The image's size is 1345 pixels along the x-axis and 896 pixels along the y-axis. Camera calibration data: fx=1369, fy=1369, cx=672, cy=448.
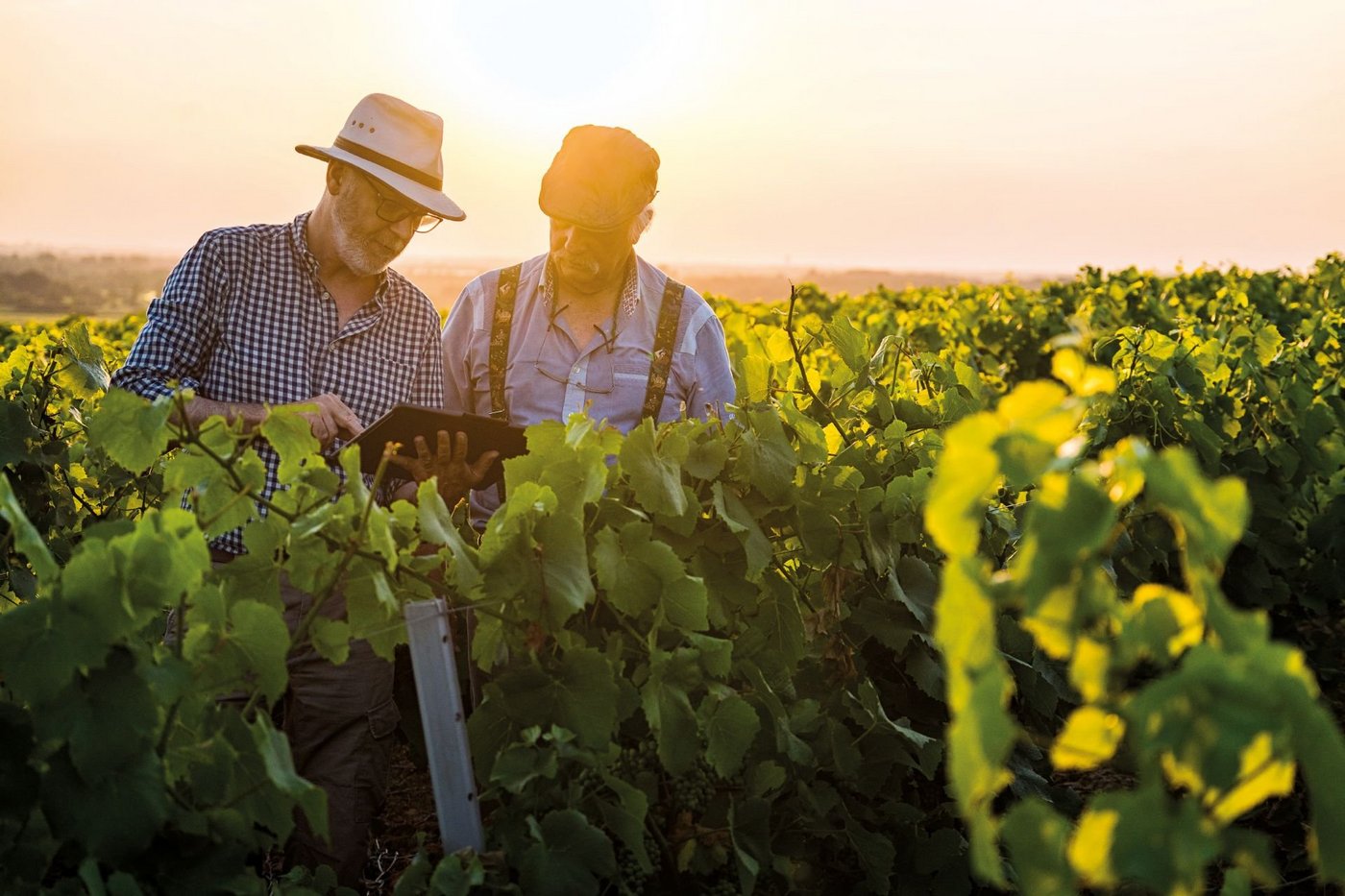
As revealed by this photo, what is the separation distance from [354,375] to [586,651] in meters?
2.01

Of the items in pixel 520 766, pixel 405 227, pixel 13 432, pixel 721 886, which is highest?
pixel 405 227

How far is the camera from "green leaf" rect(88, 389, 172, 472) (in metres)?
1.85

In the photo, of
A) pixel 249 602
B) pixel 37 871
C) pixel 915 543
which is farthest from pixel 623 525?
pixel 915 543

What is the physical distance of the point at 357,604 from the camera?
1969 mm

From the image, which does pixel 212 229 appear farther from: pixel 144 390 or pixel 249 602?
pixel 249 602

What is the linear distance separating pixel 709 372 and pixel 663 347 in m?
0.18

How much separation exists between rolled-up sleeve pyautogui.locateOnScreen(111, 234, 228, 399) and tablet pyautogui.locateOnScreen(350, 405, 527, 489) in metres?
0.78

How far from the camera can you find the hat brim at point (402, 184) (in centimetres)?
358

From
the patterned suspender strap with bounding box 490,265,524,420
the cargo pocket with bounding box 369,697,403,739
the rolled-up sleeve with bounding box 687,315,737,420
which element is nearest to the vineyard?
the rolled-up sleeve with bounding box 687,315,737,420

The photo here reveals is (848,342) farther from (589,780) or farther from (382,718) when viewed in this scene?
(382,718)

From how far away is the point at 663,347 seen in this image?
393cm

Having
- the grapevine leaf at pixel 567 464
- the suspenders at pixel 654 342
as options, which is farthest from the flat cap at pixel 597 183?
the grapevine leaf at pixel 567 464

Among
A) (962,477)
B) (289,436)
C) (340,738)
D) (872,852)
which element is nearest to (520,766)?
(289,436)

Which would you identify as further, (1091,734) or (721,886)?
(721,886)
